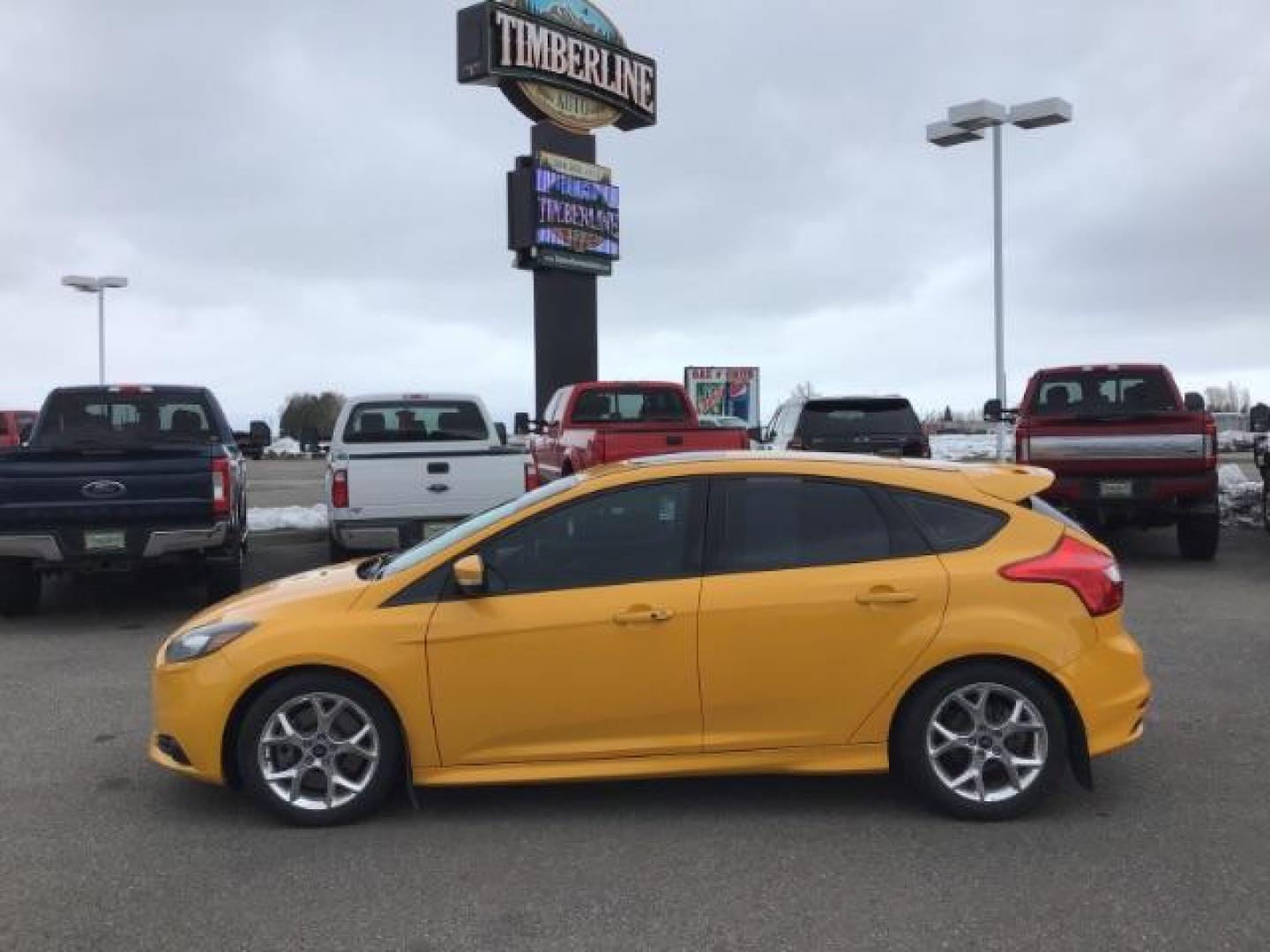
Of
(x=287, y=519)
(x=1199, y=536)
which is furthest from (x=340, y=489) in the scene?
(x=1199, y=536)

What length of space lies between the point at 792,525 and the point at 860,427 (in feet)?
33.0

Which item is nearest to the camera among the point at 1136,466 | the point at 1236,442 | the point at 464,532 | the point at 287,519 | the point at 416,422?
the point at 464,532

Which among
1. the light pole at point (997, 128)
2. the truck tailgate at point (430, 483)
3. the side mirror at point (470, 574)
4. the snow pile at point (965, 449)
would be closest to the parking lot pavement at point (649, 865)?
the side mirror at point (470, 574)

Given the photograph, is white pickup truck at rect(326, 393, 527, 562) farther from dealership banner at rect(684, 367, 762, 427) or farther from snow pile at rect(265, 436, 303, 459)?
snow pile at rect(265, 436, 303, 459)

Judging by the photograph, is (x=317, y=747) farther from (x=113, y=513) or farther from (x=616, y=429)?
(x=616, y=429)

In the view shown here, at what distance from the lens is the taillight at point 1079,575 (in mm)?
4590

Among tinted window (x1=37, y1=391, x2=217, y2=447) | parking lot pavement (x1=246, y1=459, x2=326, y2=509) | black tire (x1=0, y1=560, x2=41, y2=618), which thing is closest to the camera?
black tire (x1=0, y1=560, x2=41, y2=618)

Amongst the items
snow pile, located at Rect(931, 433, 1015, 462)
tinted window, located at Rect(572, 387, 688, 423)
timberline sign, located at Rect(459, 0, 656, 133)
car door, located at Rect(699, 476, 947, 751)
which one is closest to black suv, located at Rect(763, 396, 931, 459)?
tinted window, located at Rect(572, 387, 688, 423)

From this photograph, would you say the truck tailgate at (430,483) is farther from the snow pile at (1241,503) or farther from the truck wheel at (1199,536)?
the snow pile at (1241,503)

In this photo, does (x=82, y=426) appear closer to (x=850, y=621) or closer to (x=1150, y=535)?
(x=850, y=621)

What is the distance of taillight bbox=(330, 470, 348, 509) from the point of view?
406 inches

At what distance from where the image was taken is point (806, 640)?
4535mm

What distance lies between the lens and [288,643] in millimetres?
4531

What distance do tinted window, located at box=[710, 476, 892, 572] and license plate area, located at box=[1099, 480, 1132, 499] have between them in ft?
26.4
